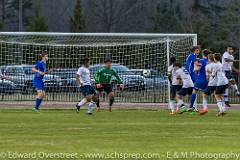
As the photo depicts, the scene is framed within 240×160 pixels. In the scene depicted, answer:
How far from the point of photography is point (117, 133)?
59.7ft

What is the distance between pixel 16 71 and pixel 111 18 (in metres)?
26.8

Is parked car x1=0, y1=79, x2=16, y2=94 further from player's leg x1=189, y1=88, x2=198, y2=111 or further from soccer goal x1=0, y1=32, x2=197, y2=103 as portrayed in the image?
player's leg x1=189, y1=88, x2=198, y2=111

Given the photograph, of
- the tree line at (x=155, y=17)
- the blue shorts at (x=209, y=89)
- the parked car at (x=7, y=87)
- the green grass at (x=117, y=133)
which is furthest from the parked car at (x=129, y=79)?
the tree line at (x=155, y=17)

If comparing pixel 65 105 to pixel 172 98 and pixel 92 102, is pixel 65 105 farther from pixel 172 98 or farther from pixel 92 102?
pixel 172 98

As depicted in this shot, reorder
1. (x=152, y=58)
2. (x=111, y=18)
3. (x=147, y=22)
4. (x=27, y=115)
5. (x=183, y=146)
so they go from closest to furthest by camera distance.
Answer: (x=183, y=146), (x=27, y=115), (x=152, y=58), (x=111, y=18), (x=147, y=22)

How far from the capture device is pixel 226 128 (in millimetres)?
19844

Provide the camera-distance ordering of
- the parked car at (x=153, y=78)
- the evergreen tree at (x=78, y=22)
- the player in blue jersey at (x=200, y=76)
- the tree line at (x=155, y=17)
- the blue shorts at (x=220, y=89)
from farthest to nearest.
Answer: the evergreen tree at (x=78, y=22), the tree line at (x=155, y=17), the parked car at (x=153, y=78), the player in blue jersey at (x=200, y=76), the blue shorts at (x=220, y=89)

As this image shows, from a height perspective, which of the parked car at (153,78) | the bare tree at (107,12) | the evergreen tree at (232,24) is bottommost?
the parked car at (153,78)

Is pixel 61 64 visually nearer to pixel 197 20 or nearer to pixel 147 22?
pixel 197 20

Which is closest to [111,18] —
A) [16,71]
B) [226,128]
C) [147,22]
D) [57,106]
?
[147,22]

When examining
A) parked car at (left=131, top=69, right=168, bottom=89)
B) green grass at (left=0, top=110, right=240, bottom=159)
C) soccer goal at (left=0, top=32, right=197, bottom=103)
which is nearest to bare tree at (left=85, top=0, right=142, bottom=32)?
soccer goal at (left=0, top=32, right=197, bottom=103)

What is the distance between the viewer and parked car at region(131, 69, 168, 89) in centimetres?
3306

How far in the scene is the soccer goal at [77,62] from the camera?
110 ft

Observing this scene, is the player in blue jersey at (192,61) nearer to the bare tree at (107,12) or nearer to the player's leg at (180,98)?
the player's leg at (180,98)
